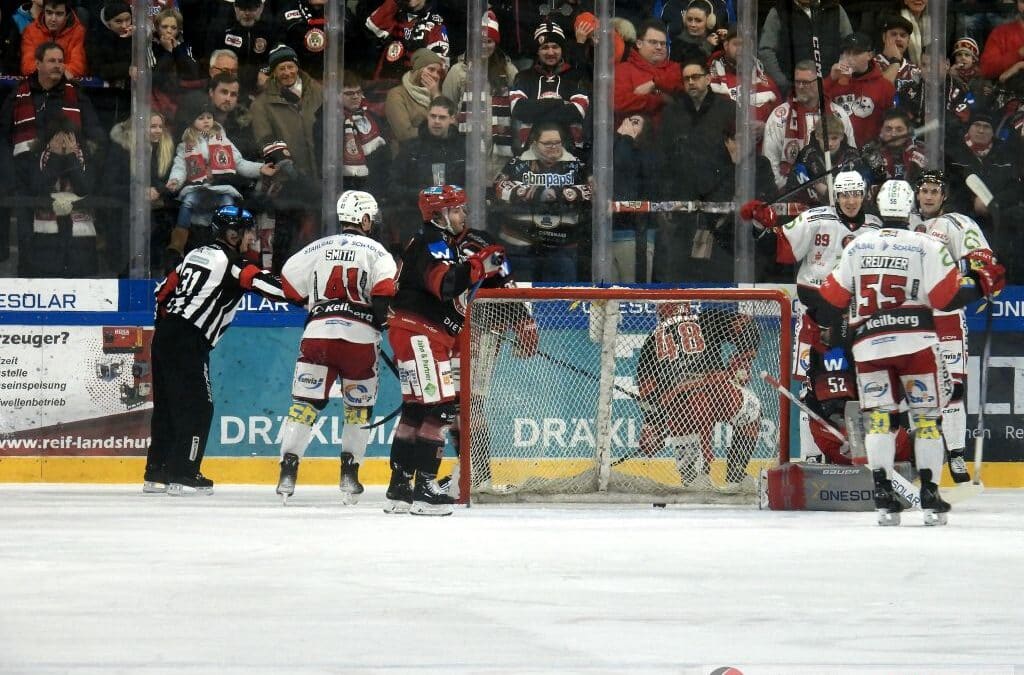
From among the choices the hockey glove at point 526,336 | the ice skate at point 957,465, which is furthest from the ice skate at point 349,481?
the ice skate at point 957,465

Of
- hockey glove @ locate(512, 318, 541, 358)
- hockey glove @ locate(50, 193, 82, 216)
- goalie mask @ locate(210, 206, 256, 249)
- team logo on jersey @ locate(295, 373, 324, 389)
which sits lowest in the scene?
team logo on jersey @ locate(295, 373, 324, 389)

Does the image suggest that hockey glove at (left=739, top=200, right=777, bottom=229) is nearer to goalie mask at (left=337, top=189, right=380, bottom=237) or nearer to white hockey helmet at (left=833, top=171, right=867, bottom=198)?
white hockey helmet at (left=833, top=171, right=867, bottom=198)

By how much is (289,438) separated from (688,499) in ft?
6.20

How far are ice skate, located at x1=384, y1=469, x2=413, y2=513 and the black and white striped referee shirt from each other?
1.42 metres

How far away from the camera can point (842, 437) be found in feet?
29.3

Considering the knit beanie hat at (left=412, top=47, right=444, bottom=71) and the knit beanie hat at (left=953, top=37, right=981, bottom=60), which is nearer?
the knit beanie hat at (left=412, top=47, right=444, bottom=71)

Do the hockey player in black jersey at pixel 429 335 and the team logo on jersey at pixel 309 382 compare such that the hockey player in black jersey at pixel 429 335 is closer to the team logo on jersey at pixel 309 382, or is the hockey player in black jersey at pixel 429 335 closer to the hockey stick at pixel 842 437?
the team logo on jersey at pixel 309 382

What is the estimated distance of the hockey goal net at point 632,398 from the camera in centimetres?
848

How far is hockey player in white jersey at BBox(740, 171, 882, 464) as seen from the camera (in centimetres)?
912

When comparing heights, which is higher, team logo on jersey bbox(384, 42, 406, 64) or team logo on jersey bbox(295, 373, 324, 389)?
team logo on jersey bbox(384, 42, 406, 64)

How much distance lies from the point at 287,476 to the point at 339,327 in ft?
2.41

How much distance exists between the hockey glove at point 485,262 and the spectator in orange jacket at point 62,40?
2.94 m

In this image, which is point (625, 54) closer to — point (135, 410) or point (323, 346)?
point (323, 346)

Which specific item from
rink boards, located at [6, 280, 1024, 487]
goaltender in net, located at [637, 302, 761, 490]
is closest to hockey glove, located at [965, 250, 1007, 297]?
goaltender in net, located at [637, 302, 761, 490]
